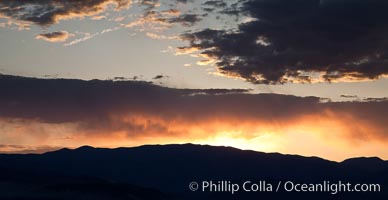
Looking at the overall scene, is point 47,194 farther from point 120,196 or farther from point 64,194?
point 120,196

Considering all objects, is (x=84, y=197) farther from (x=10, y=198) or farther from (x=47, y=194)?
(x=10, y=198)

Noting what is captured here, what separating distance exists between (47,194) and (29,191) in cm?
1162

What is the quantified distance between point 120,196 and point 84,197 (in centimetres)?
1294

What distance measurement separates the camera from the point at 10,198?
17950cm

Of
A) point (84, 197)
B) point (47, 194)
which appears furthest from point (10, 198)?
point (84, 197)

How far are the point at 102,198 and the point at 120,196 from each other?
6.44 meters

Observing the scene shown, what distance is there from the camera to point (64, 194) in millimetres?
199625

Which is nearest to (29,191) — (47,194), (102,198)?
(47,194)

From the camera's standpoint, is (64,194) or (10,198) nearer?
(10,198)

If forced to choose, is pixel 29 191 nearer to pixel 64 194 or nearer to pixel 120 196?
pixel 64 194

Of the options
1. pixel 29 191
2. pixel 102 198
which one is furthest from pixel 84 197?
pixel 29 191

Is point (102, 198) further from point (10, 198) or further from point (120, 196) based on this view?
point (10, 198)

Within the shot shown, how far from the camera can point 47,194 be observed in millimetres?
190125

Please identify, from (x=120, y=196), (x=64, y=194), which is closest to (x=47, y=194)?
(x=64, y=194)
